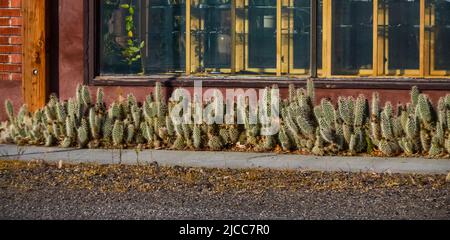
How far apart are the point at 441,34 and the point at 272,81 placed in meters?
2.53

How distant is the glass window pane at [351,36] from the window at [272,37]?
0.01 meters

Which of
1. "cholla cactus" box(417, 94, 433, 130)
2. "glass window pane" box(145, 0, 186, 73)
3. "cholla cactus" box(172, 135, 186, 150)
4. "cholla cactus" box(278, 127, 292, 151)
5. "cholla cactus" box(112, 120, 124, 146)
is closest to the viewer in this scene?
"cholla cactus" box(417, 94, 433, 130)

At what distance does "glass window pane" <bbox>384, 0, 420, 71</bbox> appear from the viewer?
49.1 feet

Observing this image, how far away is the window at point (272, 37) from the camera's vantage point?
1496 cm

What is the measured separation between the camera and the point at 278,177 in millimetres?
11992

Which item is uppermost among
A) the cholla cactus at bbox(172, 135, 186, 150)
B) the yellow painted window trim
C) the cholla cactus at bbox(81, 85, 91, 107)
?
the yellow painted window trim

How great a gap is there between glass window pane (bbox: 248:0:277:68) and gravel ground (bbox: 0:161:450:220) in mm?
3313

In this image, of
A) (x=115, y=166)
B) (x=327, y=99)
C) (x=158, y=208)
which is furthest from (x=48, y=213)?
(x=327, y=99)

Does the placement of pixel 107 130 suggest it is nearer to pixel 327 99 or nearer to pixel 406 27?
pixel 327 99

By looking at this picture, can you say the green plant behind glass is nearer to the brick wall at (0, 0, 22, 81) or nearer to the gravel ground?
the brick wall at (0, 0, 22, 81)

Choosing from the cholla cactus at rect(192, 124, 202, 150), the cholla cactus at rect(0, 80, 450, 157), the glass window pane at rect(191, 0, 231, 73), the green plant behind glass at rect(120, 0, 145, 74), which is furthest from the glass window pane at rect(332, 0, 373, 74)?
the green plant behind glass at rect(120, 0, 145, 74)

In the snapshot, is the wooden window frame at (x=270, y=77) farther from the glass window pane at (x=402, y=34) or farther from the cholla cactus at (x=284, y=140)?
the cholla cactus at (x=284, y=140)

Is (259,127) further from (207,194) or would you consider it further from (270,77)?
(207,194)

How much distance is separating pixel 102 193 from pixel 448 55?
20.5 ft
